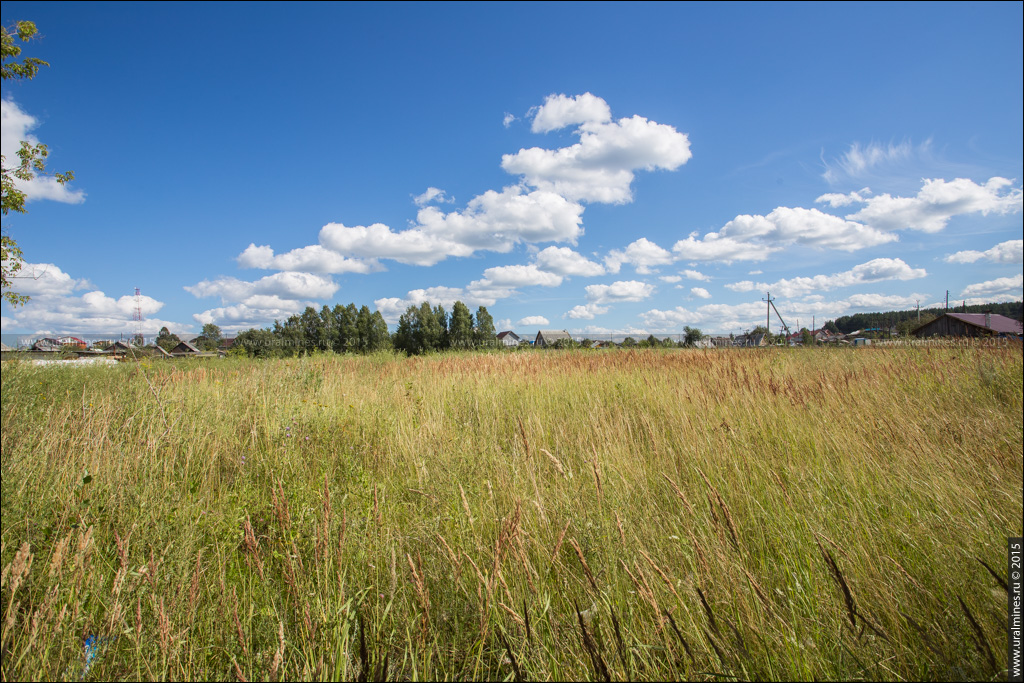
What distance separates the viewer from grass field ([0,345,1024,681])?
1286mm

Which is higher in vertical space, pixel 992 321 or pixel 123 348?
pixel 992 321

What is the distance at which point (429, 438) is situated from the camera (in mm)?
3689

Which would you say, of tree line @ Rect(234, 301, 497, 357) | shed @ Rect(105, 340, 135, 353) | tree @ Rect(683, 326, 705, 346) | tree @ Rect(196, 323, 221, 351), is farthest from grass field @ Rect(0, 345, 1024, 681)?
tree @ Rect(196, 323, 221, 351)

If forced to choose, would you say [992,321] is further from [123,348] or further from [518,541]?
[123,348]

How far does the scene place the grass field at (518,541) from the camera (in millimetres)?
1286

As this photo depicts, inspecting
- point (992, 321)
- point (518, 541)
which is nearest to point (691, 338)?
point (992, 321)

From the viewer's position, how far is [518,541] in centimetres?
142

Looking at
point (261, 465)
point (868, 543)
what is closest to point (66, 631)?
point (261, 465)

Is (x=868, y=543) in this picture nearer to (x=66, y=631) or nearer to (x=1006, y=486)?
(x=1006, y=486)

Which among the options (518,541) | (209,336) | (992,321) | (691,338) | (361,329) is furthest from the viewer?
(209,336)

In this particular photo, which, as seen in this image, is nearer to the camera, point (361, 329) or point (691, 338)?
point (691, 338)

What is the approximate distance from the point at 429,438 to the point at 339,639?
247 cm

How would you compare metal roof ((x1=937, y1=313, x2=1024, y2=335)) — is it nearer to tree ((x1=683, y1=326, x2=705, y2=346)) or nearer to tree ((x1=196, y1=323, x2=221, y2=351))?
tree ((x1=683, y1=326, x2=705, y2=346))

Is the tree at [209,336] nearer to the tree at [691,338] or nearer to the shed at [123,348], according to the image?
the shed at [123,348]
